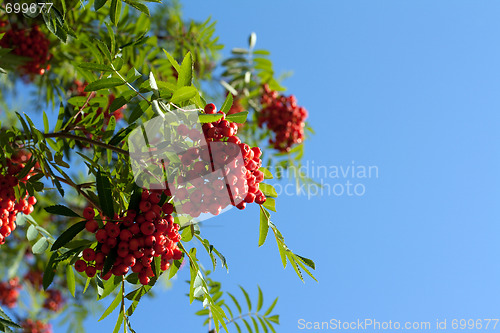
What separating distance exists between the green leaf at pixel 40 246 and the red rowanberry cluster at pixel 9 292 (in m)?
3.44

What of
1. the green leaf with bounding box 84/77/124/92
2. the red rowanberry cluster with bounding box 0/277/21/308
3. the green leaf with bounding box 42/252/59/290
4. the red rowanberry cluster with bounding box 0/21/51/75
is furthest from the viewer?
the red rowanberry cluster with bounding box 0/277/21/308

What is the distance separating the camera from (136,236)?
5.42 feet

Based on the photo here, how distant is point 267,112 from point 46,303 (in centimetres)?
303

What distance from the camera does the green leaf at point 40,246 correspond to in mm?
2049

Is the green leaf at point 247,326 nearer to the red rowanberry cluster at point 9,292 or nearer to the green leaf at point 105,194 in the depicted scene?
the green leaf at point 105,194

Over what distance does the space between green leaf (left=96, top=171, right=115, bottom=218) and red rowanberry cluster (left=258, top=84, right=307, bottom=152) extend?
8.37ft

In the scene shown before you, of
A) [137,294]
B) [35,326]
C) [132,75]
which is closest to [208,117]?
[132,75]

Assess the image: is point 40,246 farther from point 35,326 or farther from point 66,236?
point 35,326

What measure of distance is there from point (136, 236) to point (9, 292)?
4.22 metres

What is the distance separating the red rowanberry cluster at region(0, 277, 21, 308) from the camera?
512cm

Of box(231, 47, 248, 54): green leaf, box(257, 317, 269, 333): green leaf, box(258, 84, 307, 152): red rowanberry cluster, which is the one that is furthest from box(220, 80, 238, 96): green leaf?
box(257, 317, 269, 333): green leaf

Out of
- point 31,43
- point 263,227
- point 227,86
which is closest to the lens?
point 263,227

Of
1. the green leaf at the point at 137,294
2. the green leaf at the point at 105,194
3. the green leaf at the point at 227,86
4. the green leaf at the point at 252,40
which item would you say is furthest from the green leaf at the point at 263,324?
the green leaf at the point at 252,40

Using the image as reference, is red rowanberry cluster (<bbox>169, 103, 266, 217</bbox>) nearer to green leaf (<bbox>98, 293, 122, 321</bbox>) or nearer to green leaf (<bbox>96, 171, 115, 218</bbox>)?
green leaf (<bbox>96, 171, 115, 218</bbox>)
